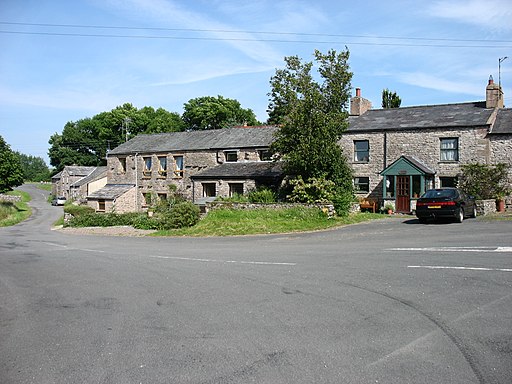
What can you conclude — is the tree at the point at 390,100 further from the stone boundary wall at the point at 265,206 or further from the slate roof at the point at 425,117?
the stone boundary wall at the point at 265,206

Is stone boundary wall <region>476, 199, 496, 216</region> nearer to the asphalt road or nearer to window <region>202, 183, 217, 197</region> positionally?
the asphalt road

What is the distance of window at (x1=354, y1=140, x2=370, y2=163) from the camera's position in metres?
33.2

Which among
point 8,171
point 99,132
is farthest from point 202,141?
point 99,132

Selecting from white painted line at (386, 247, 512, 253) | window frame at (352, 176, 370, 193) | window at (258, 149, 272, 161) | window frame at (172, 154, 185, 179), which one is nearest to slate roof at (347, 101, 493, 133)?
window frame at (352, 176, 370, 193)

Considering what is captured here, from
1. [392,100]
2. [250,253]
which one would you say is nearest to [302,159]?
[250,253]

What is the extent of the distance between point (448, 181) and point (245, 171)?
45.8 ft

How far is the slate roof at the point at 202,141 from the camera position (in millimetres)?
38094

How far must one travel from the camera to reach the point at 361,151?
33.4 m

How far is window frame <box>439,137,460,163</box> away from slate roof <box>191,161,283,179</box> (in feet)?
34.8

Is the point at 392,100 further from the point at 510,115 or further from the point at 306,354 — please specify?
the point at 306,354

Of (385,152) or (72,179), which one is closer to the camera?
(385,152)

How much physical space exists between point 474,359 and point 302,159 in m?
21.4

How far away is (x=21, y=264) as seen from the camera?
551 inches

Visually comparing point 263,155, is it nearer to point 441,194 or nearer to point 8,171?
point 441,194
